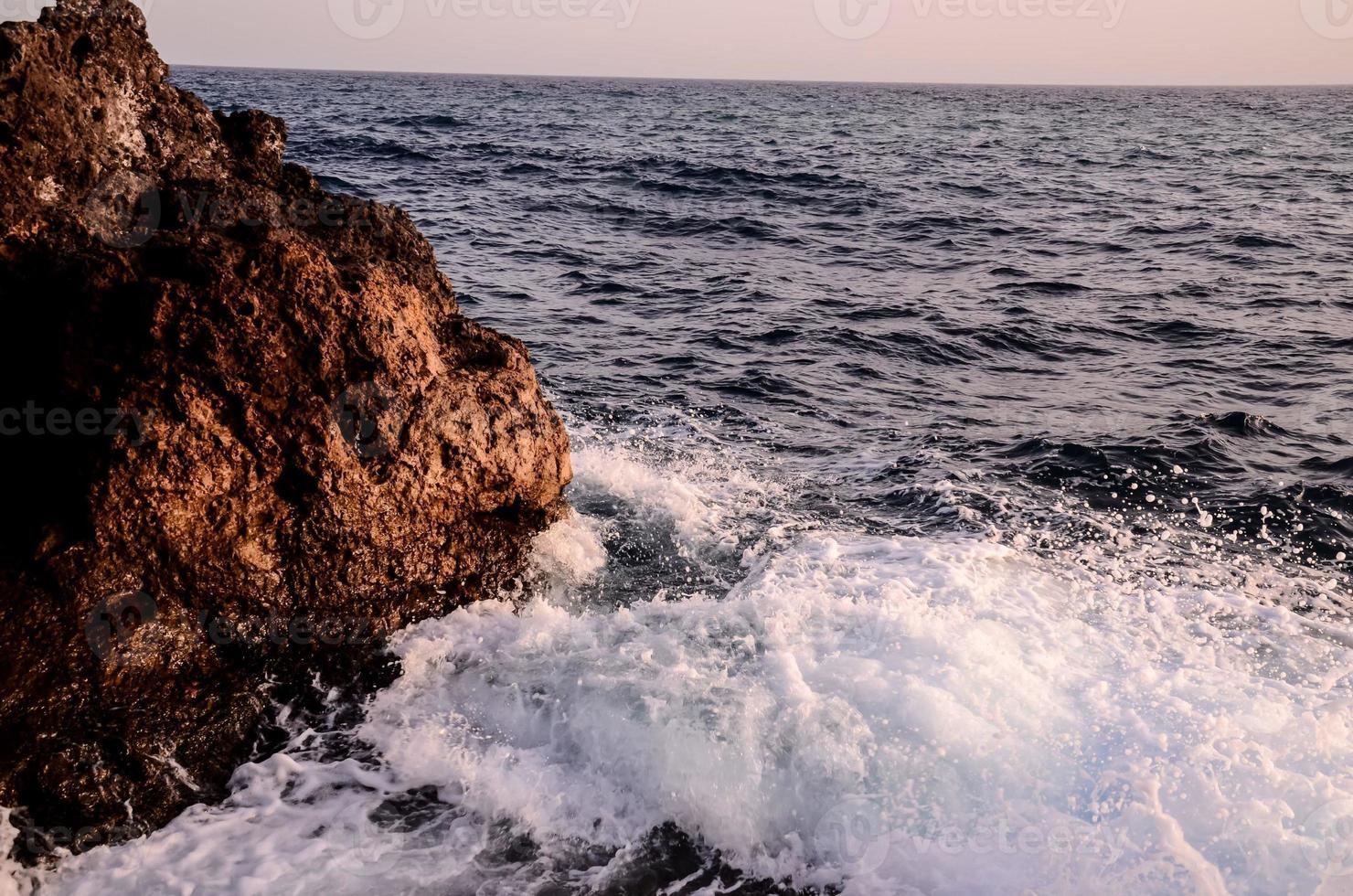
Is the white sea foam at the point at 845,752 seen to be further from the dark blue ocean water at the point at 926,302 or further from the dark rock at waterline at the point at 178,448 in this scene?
the dark blue ocean water at the point at 926,302

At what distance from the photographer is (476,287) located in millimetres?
11547

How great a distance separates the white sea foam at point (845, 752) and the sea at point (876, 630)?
2cm

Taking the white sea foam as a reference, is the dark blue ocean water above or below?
above

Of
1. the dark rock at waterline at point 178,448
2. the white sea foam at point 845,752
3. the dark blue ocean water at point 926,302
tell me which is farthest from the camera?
the dark blue ocean water at point 926,302

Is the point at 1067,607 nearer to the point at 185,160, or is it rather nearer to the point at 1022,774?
the point at 1022,774

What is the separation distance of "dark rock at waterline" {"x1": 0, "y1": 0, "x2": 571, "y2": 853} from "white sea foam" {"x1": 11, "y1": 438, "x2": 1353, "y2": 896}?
367 millimetres

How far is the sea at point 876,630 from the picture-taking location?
340 centimetres

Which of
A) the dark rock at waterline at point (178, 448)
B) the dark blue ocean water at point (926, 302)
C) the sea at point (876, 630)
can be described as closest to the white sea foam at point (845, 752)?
the sea at point (876, 630)

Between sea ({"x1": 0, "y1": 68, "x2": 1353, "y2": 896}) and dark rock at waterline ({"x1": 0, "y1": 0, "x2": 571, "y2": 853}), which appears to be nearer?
sea ({"x1": 0, "y1": 68, "x2": 1353, "y2": 896})

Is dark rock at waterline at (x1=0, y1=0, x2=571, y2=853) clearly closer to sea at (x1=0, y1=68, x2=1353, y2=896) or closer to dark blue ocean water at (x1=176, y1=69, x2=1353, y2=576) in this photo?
sea at (x1=0, y1=68, x2=1353, y2=896)

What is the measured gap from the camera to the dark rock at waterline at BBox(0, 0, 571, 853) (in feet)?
11.8

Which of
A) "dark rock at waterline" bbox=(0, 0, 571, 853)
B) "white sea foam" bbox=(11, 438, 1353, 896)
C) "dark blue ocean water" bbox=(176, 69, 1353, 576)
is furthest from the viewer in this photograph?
"dark blue ocean water" bbox=(176, 69, 1353, 576)

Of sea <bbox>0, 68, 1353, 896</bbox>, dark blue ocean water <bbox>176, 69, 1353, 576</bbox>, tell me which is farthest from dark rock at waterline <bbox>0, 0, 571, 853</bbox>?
dark blue ocean water <bbox>176, 69, 1353, 576</bbox>

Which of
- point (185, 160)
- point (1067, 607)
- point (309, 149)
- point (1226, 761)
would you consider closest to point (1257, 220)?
point (1067, 607)
